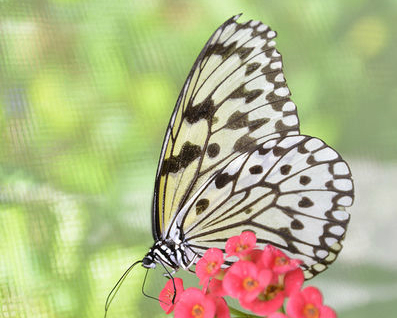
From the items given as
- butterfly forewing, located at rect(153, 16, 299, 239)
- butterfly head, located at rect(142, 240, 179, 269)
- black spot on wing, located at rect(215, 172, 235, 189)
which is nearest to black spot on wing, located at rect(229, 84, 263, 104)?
butterfly forewing, located at rect(153, 16, 299, 239)

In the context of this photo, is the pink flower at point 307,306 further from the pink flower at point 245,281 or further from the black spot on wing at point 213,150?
the black spot on wing at point 213,150

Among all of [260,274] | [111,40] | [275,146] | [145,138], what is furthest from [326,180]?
[111,40]

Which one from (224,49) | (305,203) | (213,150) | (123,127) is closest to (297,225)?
(305,203)

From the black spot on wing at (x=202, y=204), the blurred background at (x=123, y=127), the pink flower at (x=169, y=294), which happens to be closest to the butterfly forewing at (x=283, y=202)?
the black spot on wing at (x=202, y=204)

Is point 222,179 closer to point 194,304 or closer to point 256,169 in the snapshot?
point 256,169

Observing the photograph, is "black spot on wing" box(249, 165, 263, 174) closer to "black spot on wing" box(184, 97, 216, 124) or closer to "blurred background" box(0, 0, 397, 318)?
"black spot on wing" box(184, 97, 216, 124)

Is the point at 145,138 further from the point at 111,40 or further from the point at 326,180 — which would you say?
the point at 326,180
